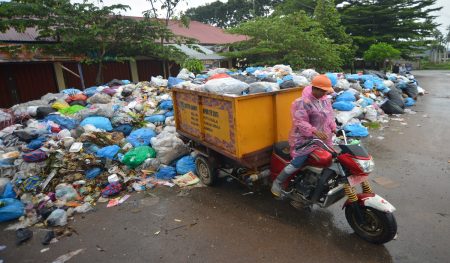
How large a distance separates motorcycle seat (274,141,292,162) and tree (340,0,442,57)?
26175 millimetres

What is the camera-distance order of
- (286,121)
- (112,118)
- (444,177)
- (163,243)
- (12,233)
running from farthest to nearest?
(112,118) → (444,177) → (286,121) → (12,233) → (163,243)

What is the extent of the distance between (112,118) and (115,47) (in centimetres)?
745

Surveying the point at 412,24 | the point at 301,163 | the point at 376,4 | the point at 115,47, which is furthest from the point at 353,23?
the point at 301,163

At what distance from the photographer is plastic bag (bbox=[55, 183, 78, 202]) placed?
439 cm

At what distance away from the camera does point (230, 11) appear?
138ft

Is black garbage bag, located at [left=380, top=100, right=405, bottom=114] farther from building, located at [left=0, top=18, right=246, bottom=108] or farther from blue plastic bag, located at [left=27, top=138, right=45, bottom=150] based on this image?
building, located at [left=0, top=18, right=246, bottom=108]

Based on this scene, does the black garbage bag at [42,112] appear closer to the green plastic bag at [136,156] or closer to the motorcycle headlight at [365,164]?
the green plastic bag at [136,156]

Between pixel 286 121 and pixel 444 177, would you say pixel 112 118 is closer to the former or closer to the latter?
pixel 286 121

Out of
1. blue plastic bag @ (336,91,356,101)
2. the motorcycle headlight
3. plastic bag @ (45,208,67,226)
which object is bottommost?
plastic bag @ (45,208,67,226)

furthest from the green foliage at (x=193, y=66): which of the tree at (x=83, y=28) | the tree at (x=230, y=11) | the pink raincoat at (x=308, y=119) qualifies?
the tree at (x=230, y=11)

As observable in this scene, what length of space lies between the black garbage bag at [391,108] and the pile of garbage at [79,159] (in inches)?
262

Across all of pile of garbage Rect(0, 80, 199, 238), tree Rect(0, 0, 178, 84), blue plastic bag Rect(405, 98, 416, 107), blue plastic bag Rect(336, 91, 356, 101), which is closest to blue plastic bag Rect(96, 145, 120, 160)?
pile of garbage Rect(0, 80, 199, 238)

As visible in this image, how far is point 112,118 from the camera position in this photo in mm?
6488

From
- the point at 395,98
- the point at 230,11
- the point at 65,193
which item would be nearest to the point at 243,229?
the point at 65,193
